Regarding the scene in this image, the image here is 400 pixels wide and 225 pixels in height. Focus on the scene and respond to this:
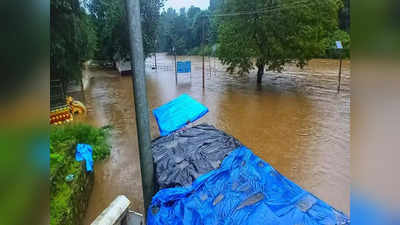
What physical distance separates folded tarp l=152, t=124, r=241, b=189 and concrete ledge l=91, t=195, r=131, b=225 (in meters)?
0.49

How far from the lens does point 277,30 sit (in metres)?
11.3

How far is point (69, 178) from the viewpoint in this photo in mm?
3641

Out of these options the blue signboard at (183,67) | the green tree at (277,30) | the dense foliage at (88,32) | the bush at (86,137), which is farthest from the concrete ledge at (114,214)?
the blue signboard at (183,67)

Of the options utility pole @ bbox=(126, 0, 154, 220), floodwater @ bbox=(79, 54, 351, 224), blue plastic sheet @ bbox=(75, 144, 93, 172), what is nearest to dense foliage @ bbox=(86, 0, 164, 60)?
floodwater @ bbox=(79, 54, 351, 224)

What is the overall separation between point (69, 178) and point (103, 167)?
1.92m

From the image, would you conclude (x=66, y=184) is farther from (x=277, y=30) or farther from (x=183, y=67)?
(x=183, y=67)

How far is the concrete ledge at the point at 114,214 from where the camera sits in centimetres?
236

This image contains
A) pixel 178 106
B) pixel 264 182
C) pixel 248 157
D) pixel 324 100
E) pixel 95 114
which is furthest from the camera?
pixel 324 100

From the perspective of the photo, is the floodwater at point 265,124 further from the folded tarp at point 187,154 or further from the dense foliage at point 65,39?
the dense foliage at point 65,39

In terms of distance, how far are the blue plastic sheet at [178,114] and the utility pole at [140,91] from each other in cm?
194
